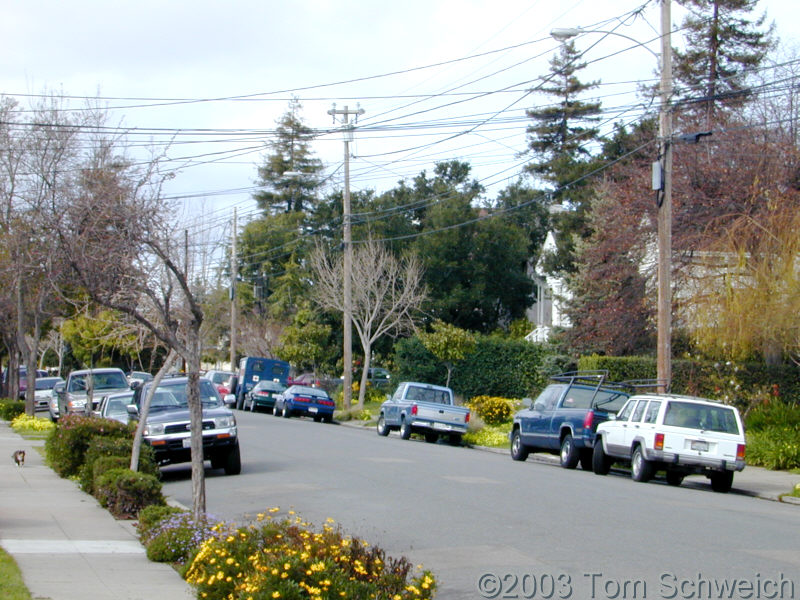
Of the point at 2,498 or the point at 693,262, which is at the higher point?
the point at 693,262

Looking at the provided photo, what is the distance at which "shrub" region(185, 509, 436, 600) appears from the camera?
21.7ft

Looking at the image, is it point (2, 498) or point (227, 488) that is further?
point (227, 488)

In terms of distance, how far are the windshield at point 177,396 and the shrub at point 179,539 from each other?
8.44 metres

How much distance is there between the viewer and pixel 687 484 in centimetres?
1934

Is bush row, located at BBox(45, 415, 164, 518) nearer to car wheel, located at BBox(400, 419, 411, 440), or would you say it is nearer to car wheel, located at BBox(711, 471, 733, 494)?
car wheel, located at BBox(711, 471, 733, 494)

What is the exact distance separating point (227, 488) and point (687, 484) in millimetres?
9117

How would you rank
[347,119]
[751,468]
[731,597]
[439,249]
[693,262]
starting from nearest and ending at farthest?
[731,597]
[751,468]
[693,262]
[347,119]
[439,249]

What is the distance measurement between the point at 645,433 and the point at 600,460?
6.81 ft

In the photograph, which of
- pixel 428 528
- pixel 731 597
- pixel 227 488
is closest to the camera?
pixel 731 597

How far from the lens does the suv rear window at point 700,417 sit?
56.5 feet

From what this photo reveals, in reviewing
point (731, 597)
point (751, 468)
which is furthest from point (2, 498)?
point (751, 468)

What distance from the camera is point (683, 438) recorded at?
17000mm

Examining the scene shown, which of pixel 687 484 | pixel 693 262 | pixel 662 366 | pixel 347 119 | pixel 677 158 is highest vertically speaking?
pixel 347 119

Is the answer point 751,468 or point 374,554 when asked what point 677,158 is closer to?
point 751,468
